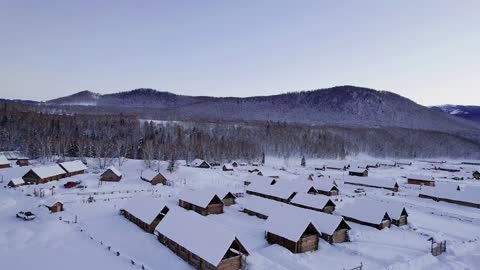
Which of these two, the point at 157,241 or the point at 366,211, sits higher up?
the point at 366,211

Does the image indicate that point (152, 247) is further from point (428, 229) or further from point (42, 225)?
point (428, 229)

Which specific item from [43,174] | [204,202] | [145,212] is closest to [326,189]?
[204,202]

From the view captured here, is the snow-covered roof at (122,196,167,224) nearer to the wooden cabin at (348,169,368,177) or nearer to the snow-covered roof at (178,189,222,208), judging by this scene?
the snow-covered roof at (178,189,222,208)

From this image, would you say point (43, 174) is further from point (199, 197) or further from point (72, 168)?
point (199, 197)

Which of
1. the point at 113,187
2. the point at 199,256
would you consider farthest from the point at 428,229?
the point at 113,187

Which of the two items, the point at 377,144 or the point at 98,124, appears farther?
the point at 377,144
